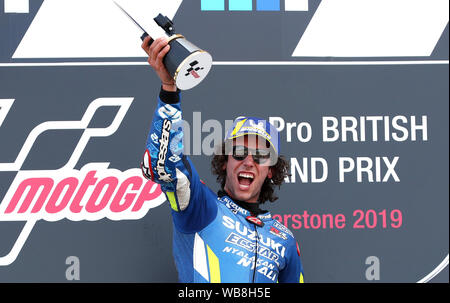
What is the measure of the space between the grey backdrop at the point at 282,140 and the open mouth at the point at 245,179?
0.41 m

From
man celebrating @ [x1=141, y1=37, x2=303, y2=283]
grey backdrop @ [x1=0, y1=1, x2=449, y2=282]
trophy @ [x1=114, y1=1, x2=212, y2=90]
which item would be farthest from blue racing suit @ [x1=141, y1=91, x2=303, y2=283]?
grey backdrop @ [x1=0, y1=1, x2=449, y2=282]

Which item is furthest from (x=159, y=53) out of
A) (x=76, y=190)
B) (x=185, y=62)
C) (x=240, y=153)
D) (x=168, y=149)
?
(x=76, y=190)

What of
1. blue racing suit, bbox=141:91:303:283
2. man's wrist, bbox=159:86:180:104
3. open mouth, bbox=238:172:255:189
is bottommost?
blue racing suit, bbox=141:91:303:283

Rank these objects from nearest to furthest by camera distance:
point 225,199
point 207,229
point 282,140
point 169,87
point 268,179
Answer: point 169,87, point 207,229, point 225,199, point 268,179, point 282,140

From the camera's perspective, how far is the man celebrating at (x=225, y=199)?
181 centimetres

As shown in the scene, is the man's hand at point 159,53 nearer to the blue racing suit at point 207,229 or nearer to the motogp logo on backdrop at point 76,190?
the blue racing suit at point 207,229

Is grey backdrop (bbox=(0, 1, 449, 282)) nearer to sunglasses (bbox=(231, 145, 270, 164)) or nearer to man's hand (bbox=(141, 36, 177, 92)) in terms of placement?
sunglasses (bbox=(231, 145, 270, 164))

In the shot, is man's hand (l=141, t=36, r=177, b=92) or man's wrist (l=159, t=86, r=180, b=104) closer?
man's hand (l=141, t=36, r=177, b=92)

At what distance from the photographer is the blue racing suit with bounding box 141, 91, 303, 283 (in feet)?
5.97

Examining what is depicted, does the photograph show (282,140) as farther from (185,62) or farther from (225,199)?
(185,62)

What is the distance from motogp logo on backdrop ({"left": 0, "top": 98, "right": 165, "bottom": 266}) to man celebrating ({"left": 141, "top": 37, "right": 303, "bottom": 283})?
0.45m

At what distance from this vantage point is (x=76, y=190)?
8.61 feet

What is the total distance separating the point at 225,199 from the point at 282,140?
593mm

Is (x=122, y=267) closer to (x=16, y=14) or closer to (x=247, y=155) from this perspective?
(x=247, y=155)
